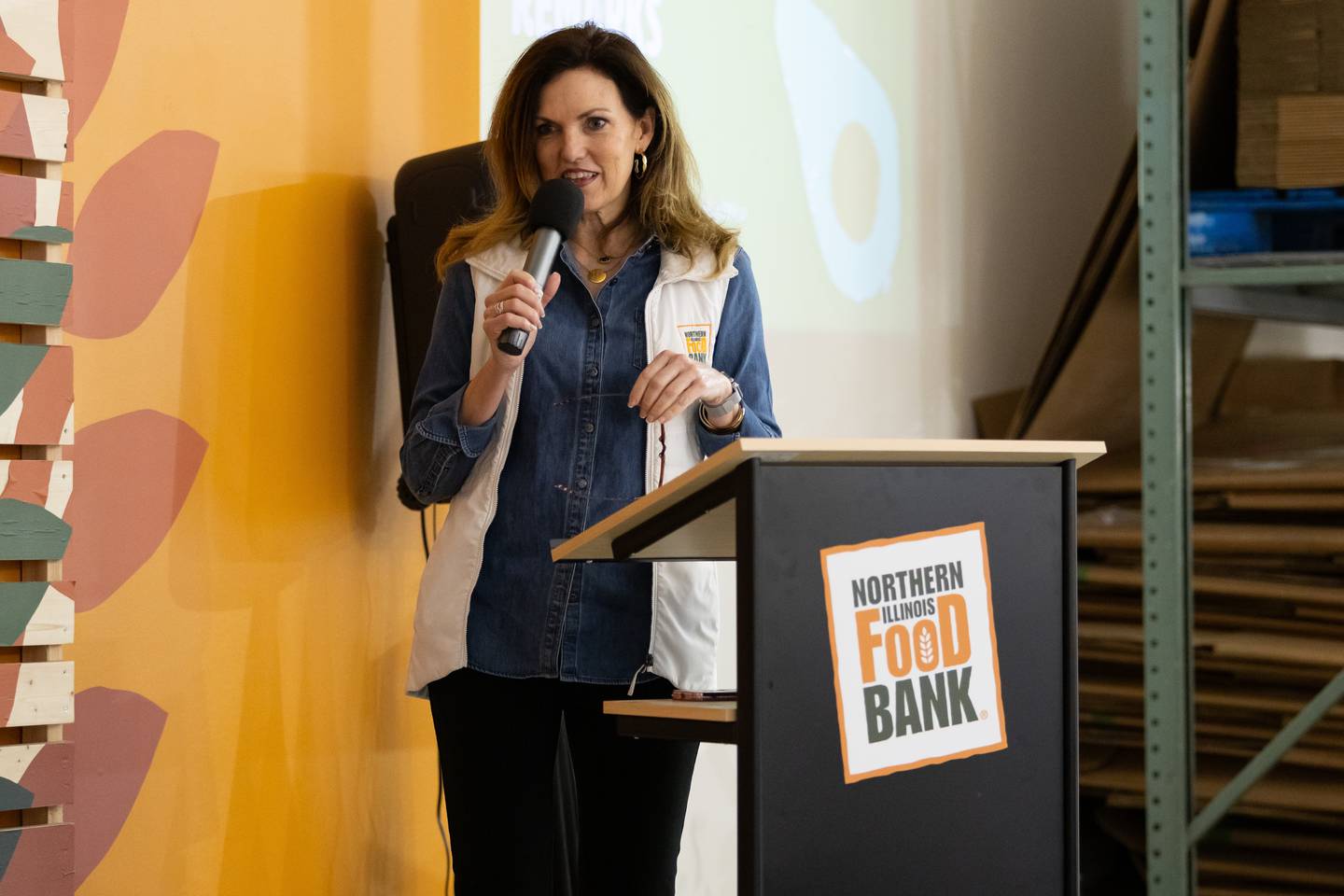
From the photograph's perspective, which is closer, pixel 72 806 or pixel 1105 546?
pixel 72 806

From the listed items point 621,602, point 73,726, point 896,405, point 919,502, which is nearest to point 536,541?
point 621,602

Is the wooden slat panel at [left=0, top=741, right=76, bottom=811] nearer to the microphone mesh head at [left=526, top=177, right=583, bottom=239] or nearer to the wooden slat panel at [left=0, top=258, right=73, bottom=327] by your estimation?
the wooden slat panel at [left=0, top=258, right=73, bottom=327]

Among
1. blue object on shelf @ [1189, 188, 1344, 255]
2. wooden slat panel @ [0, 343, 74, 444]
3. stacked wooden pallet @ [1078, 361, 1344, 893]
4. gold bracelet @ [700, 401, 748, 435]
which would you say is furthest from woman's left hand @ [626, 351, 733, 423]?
stacked wooden pallet @ [1078, 361, 1344, 893]

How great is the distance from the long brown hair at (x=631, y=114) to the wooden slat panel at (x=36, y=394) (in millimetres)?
481

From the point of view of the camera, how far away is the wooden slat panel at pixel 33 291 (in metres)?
1.68

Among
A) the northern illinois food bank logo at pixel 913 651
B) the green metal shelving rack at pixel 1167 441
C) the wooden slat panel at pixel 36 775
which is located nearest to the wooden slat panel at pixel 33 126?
the wooden slat panel at pixel 36 775

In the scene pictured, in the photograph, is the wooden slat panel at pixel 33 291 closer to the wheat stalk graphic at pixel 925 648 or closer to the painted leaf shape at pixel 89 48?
the painted leaf shape at pixel 89 48

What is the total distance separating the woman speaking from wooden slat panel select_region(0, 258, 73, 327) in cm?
45

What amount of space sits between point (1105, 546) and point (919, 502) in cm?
237

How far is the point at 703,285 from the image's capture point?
175cm

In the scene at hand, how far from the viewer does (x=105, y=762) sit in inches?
71.5

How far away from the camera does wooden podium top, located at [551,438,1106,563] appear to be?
4.05 ft

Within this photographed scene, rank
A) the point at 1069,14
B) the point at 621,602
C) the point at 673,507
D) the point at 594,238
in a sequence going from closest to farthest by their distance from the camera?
the point at 673,507
the point at 621,602
the point at 594,238
the point at 1069,14

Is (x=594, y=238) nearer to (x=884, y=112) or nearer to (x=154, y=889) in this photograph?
(x=154, y=889)
